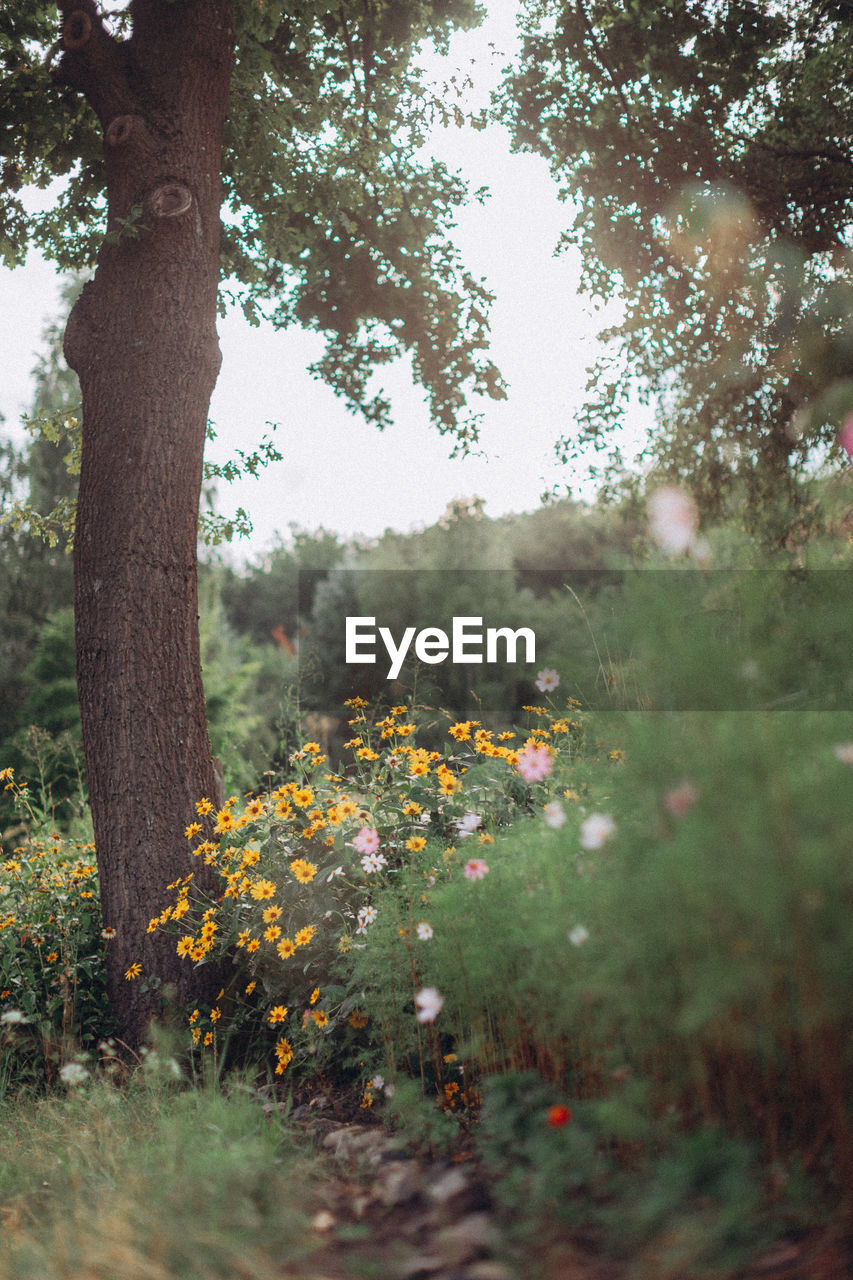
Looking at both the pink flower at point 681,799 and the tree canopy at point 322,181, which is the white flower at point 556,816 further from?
the tree canopy at point 322,181

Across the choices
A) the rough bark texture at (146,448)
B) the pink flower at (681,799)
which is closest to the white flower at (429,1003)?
the pink flower at (681,799)

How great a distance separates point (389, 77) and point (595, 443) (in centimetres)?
317

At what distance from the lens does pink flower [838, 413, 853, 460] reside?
5264 mm

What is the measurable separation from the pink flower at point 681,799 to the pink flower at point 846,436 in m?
4.39

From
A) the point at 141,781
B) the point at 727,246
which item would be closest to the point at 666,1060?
the point at 141,781

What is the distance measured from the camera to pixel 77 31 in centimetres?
438

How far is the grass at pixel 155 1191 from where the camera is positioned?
4.78ft

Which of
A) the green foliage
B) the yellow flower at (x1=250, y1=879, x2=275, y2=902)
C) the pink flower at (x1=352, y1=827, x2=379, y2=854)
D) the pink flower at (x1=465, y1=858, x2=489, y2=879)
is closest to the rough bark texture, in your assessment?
the green foliage

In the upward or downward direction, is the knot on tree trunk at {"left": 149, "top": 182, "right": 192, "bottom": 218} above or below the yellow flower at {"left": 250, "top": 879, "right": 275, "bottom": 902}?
above

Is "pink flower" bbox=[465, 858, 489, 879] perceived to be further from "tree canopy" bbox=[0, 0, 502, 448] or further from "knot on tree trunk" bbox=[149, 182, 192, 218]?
"tree canopy" bbox=[0, 0, 502, 448]

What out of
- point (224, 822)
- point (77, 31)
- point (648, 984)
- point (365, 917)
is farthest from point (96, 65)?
point (648, 984)

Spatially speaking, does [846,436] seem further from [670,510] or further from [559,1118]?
[559,1118]

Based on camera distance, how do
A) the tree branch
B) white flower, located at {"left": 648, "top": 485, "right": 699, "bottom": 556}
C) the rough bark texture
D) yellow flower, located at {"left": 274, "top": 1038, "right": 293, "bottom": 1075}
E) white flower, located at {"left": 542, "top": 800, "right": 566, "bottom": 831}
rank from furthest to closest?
white flower, located at {"left": 648, "top": 485, "right": 699, "bottom": 556}, the tree branch, the rough bark texture, yellow flower, located at {"left": 274, "top": 1038, "right": 293, "bottom": 1075}, white flower, located at {"left": 542, "top": 800, "right": 566, "bottom": 831}

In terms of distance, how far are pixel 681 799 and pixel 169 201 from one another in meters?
4.04
